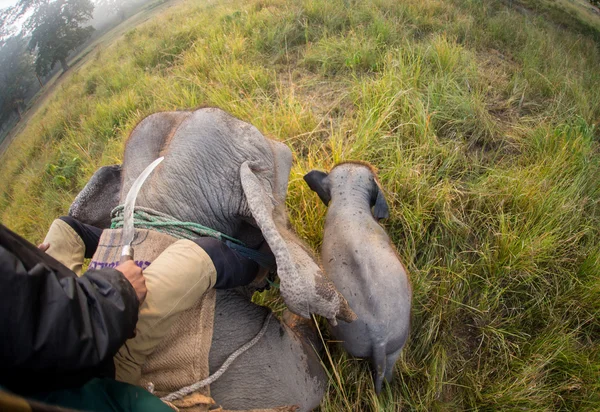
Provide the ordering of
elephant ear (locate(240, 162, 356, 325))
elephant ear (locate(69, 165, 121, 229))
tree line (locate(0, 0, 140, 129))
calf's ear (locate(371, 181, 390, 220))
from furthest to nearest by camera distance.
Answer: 1. tree line (locate(0, 0, 140, 129))
2. calf's ear (locate(371, 181, 390, 220))
3. elephant ear (locate(69, 165, 121, 229))
4. elephant ear (locate(240, 162, 356, 325))

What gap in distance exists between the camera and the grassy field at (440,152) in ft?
6.81

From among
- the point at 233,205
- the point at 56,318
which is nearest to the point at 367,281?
the point at 233,205

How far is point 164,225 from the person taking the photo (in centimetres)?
164

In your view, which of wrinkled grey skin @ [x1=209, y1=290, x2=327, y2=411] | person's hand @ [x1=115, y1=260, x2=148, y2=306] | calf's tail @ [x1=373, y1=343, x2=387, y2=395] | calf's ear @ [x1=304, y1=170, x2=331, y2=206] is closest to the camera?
person's hand @ [x1=115, y1=260, x2=148, y2=306]

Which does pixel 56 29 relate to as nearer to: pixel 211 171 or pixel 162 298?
pixel 211 171

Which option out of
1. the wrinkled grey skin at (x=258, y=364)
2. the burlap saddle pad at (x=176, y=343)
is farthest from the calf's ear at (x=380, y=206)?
the burlap saddle pad at (x=176, y=343)

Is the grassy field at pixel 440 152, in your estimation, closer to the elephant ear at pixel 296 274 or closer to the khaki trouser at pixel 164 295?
the elephant ear at pixel 296 274

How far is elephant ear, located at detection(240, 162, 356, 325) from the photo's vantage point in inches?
53.9

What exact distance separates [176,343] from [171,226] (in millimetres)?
501

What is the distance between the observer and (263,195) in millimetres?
1656

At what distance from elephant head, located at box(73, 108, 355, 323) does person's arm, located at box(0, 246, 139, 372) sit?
732 millimetres

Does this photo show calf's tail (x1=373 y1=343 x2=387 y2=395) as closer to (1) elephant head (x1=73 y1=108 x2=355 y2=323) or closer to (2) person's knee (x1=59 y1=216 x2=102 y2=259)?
(1) elephant head (x1=73 y1=108 x2=355 y2=323)

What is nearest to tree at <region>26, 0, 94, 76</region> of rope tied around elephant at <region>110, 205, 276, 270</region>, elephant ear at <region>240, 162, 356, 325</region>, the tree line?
the tree line

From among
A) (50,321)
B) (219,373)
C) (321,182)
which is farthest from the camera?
(321,182)
